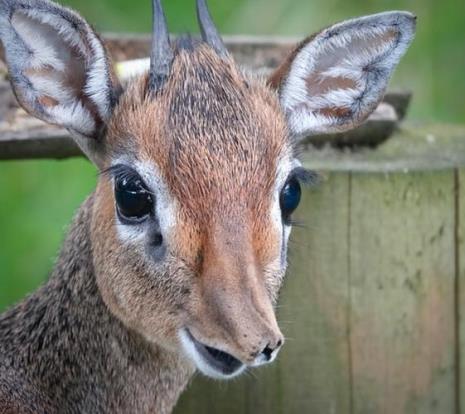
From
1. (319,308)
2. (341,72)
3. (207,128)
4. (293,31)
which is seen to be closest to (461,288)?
(319,308)

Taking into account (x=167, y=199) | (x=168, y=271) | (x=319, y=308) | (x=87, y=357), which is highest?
(x=167, y=199)

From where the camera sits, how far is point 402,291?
579cm

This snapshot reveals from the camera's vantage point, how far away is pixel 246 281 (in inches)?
167

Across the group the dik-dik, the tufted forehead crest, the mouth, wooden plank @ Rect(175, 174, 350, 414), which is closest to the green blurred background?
wooden plank @ Rect(175, 174, 350, 414)

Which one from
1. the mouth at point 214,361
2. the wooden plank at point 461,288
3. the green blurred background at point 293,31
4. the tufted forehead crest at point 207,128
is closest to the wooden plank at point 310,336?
the wooden plank at point 461,288

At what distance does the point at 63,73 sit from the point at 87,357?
3.36 ft

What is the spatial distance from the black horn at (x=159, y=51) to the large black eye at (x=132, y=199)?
36 centimetres

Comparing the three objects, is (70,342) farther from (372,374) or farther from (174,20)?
(174,20)

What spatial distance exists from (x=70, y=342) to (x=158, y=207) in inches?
34.0

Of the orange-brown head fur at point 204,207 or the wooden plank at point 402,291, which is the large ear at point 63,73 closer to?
the orange-brown head fur at point 204,207

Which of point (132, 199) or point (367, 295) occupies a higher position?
point (132, 199)

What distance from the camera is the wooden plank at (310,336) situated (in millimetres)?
5664

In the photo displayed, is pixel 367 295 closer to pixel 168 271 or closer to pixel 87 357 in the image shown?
pixel 87 357

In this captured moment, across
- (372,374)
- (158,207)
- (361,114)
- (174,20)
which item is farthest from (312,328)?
(174,20)
